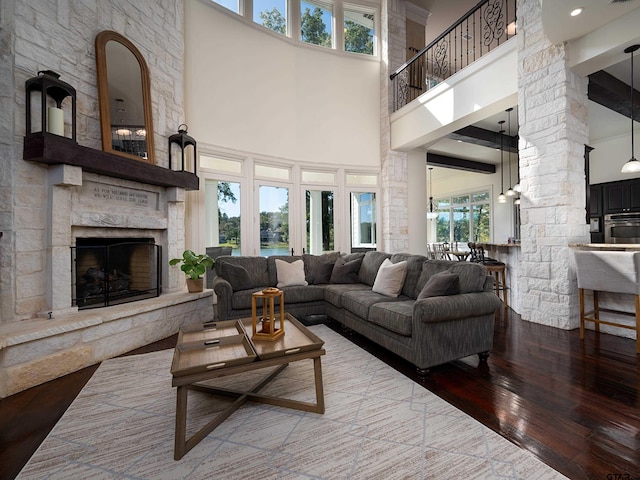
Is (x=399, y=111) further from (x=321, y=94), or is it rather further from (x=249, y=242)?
(x=249, y=242)

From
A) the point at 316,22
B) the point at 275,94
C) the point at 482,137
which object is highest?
the point at 316,22

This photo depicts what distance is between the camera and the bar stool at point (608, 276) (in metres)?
2.78

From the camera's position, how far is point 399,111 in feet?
18.9

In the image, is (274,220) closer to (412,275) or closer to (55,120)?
(412,275)

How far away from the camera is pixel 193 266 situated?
3805 millimetres

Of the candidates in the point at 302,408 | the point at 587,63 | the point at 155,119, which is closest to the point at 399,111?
the point at 587,63

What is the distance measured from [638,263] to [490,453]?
2.59 metres

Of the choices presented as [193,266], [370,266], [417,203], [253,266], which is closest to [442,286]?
[370,266]

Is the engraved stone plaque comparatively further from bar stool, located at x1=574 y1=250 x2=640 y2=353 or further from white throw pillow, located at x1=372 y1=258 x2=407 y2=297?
bar stool, located at x1=574 y1=250 x2=640 y2=353

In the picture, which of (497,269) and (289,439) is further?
(497,269)

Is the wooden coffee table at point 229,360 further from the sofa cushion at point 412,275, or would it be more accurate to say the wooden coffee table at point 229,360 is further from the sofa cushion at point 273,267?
the sofa cushion at point 273,267

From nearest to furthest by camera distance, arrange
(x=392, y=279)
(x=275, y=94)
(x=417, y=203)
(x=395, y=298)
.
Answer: (x=395, y=298) < (x=392, y=279) < (x=275, y=94) < (x=417, y=203)

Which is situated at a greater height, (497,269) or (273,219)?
(273,219)

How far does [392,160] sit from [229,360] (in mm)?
5320
